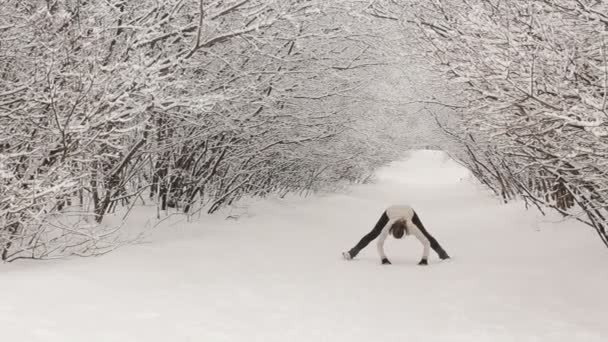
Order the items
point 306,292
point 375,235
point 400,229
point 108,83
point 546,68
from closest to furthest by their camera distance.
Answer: point 546,68 → point 108,83 → point 306,292 → point 400,229 → point 375,235

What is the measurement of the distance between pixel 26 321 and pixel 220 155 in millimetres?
7771

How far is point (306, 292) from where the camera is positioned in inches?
240

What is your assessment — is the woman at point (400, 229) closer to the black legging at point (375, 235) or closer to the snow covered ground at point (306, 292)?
the black legging at point (375, 235)

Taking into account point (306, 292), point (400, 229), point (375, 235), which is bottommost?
point (306, 292)

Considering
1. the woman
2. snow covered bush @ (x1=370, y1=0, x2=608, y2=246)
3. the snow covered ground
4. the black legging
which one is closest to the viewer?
snow covered bush @ (x1=370, y1=0, x2=608, y2=246)

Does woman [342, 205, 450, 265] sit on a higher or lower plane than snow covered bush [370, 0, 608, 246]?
lower

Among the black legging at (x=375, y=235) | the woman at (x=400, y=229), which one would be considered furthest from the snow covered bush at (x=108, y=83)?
the black legging at (x=375, y=235)

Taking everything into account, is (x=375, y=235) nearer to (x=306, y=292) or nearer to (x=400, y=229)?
(x=400, y=229)

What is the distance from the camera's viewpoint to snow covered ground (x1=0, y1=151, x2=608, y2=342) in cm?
453

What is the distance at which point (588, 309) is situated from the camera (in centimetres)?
535

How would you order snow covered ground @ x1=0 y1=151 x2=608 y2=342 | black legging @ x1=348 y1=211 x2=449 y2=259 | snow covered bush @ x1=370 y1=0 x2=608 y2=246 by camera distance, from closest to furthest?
1. snow covered bush @ x1=370 y1=0 x2=608 y2=246
2. snow covered ground @ x1=0 y1=151 x2=608 y2=342
3. black legging @ x1=348 y1=211 x2=449 y2=259

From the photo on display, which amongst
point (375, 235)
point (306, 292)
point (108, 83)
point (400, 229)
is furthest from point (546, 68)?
point (375, 235)

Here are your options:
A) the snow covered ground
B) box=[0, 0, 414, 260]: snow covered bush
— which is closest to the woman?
the snow covered ground

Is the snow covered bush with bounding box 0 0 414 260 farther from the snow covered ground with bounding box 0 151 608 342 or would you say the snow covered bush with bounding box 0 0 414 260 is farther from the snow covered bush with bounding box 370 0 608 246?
the snow covered bush with bounding box 370 0 608 246
